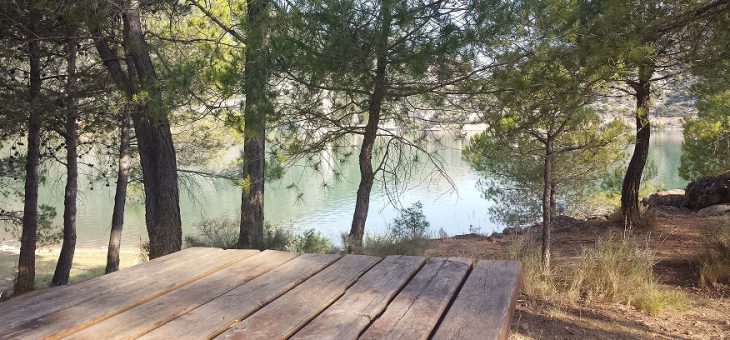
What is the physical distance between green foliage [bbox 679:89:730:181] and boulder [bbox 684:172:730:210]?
78cm

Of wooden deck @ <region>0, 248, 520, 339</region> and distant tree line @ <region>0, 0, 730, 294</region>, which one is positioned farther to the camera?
distant tree line @ <region>0, 0, 730, 294</region>

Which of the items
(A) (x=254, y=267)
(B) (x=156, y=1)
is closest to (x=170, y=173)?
(B) (x=156, y=1)

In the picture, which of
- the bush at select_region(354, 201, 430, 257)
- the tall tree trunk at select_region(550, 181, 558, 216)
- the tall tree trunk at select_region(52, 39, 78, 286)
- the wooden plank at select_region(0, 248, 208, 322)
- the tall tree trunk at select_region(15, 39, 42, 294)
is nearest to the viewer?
the wooden plank at select_region(0, 248, 208, 322)

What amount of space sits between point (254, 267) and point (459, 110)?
563 centimetres

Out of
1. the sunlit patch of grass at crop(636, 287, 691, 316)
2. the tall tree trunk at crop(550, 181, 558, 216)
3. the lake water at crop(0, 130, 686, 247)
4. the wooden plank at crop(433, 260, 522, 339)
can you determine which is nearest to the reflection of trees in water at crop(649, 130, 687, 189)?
the lake water at crop(0, 130, 686, 247)

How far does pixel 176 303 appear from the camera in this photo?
1.58 meters

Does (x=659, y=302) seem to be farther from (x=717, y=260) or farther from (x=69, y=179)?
(x=69, y=179)

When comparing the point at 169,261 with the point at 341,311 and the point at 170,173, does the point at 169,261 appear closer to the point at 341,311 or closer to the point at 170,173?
the point at 341,311

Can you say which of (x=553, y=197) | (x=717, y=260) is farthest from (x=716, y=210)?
(x=717, y=260)

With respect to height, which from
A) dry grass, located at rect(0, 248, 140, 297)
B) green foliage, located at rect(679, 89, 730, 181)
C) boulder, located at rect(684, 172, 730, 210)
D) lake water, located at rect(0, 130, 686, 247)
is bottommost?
dry grass, located at rect(0, 248, 140, 297)

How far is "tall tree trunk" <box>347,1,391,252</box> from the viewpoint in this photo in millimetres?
5699

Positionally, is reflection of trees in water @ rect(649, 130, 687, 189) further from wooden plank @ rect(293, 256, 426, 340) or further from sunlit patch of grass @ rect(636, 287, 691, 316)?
wooden plank @ rect(293, 256, 426, 340)

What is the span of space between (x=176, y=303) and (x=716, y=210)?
10.7 m

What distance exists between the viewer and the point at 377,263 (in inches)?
83.2
